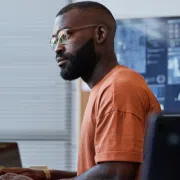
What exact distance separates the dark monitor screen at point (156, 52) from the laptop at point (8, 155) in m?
1.02

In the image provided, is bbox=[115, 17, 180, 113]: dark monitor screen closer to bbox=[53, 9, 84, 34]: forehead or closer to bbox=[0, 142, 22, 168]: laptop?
bbox=[0, 142, 22, 168]: laptop

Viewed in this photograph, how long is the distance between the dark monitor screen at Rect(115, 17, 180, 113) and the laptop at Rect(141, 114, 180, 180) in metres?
2.10

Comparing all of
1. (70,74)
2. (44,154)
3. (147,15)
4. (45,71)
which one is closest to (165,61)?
(147,15)

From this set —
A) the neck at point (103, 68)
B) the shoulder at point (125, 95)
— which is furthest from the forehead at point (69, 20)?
the shoulder at point (125, 95)

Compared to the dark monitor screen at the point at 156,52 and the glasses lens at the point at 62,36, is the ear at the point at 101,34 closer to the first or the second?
the glasses lens at the point at 62,36

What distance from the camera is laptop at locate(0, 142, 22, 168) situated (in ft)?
7.02

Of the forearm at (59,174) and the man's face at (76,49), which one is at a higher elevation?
the man's face at (76,49)

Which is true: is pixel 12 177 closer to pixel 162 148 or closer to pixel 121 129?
pixel 121 129

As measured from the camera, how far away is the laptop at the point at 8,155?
214 cm

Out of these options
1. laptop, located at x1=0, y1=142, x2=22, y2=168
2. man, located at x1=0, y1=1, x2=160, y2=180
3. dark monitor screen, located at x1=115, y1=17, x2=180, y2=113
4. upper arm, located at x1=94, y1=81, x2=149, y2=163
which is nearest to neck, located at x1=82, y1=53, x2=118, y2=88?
man, located at x1=0, y1=1, x2=160, y2=180

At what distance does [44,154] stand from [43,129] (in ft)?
0.56

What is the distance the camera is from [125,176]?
1276 mm

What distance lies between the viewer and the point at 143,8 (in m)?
3.04

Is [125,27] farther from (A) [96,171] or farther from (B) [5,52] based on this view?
(A) [96,171]
